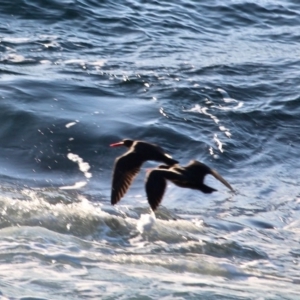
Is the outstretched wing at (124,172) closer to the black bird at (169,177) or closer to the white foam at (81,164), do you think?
the black bird at (169,177)

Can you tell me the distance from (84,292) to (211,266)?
1064mm

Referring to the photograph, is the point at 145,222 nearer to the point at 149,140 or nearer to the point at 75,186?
the point at 75,186

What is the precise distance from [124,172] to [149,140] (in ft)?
9.82

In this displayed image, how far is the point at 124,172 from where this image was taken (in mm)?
6176

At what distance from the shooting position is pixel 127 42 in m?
12.2

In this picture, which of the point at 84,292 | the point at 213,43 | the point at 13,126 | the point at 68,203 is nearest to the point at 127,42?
the point at 213,43

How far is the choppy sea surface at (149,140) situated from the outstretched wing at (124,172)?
0.43 m

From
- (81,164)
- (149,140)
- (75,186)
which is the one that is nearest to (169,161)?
(75,186)

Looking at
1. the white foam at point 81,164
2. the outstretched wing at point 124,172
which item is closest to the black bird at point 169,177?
the outstretched wing at point 124,172

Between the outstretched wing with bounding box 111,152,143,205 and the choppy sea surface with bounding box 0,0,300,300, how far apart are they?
431mm

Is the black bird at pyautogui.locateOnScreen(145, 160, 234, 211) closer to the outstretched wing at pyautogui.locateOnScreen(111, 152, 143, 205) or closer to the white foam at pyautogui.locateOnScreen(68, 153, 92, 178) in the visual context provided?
the outstretched wing at pyautogui.locateOnScreen(111, 152, 143, 205)

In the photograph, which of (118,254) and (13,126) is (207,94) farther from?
(118,254)

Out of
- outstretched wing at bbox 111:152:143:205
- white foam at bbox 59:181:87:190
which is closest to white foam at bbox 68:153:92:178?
white foam at bbox 59:181:87:190

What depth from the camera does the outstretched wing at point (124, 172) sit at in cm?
615
